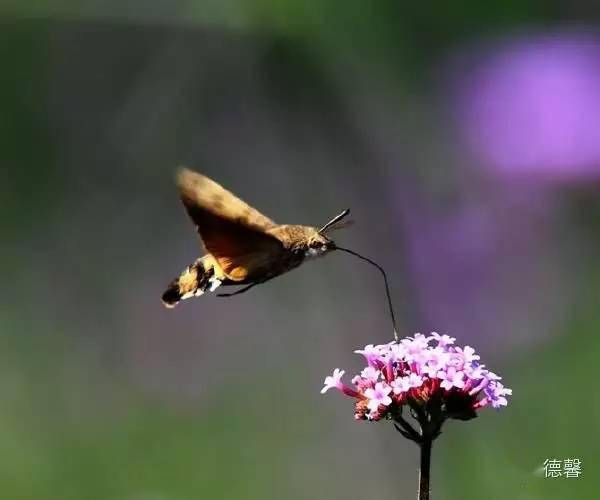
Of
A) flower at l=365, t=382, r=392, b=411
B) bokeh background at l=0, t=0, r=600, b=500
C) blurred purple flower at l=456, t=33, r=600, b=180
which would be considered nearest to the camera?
flower at l=365, t=382, r=392, b=411

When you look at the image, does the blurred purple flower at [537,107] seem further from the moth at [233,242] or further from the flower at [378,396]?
the flower at [378,396]

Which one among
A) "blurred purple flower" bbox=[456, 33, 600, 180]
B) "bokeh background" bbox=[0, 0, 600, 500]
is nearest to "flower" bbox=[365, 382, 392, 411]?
"bokeh background" bbox=[0, 0, 600, 500]

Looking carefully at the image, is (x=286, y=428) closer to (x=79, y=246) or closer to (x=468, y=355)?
(x=79, y=246)

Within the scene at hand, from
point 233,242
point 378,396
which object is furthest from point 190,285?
point 378,396

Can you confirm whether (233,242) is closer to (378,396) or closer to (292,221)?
(378,396)

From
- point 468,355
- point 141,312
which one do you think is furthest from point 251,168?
point 468,355

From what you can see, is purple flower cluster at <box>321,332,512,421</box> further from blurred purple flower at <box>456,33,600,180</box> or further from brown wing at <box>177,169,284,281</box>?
blurred purple flower at <box>456,33,600,180</box>
